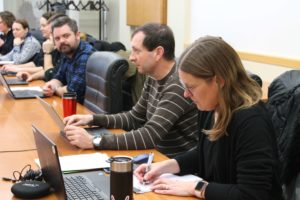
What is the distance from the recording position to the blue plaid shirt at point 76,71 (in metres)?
3.41

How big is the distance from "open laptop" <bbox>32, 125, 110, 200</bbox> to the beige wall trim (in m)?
2.12

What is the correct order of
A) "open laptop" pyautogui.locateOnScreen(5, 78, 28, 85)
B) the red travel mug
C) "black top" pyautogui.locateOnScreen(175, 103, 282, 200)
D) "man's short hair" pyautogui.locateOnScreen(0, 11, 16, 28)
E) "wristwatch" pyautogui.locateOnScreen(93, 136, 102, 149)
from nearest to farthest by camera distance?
"black top" pyautogui.locateOnScreen(175, 103, 282, 200) → "wristwatch" pyautogui.locateOnScreen(93, 136, 102, 149) → the red travel mug → "open laptop" pyautogui.locateOnScreen(5, 78, 28, 85) → "man's short hair" pyautogui.locateOnScreen(0, 11, 16, 28)

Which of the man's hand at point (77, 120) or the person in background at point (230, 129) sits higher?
the person in background at point (230, 129)

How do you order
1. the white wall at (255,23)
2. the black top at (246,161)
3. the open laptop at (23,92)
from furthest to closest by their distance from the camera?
the white wall at (255,23), the open laptop at (23,92), the black top at (246,161)

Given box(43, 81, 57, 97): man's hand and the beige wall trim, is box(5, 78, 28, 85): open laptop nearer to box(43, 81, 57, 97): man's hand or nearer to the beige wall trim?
box(43, 81, 57, 97): man's hand

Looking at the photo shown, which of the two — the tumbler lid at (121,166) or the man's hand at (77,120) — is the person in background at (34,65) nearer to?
the man's hand at (77,120)

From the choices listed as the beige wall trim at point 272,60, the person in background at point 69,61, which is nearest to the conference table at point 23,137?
the person in background at point 69,61

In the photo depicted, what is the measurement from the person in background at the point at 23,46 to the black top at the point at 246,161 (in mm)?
3945

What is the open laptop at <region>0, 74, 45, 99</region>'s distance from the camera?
336 centimetres

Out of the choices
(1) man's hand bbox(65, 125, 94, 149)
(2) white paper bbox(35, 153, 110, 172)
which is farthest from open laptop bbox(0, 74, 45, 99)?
(2) white paper bbox(35, 153, 110, 172)

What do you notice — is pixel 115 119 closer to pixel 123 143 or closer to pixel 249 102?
pixel 123 143

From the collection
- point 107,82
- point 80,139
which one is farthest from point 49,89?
point 80,139

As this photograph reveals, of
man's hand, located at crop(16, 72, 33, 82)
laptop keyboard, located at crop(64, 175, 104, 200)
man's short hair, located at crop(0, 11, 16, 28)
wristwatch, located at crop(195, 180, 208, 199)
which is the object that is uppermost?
man's short hair, located at crop(0, 11, 16, 28)

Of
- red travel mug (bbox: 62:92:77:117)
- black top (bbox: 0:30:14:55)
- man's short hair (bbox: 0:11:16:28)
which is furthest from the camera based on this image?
man's short hair (bbox: 0:11:16:28)
